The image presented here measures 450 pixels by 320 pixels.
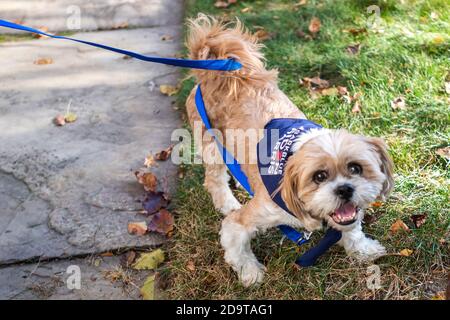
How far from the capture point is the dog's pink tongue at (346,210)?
2.66 m

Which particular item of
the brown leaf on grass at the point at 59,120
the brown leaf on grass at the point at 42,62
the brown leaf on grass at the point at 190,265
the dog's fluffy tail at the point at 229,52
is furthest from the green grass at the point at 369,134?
the brown leaf on grass at the point at 42,62

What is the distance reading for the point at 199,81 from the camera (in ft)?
12.3

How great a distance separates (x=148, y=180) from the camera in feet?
13.6

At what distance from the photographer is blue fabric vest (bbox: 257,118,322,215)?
9.48ft

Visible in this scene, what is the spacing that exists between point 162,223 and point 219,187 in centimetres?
53

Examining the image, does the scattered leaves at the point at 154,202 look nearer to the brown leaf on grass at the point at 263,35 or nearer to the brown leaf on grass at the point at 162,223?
the brown leaf on grass at the point at 162,223

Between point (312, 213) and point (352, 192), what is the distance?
0.27m

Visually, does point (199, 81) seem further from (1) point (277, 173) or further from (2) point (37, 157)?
(2) point (37, 157)

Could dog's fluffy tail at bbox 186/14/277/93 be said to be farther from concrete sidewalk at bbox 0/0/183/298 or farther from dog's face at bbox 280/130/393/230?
concrete sidewalk at bbox 0/0/183/298

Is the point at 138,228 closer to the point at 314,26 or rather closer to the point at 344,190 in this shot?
the point at 344,190

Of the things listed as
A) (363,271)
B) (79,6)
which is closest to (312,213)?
(363,271)

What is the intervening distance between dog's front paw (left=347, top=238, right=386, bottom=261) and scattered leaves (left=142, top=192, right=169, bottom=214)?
1526mm

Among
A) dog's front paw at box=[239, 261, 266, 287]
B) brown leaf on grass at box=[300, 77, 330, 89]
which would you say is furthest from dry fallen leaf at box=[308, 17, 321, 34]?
dog's front paw at box=[239, 261, 266, 287]

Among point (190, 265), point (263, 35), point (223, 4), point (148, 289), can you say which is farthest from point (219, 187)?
point (223, 4)
